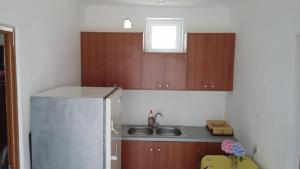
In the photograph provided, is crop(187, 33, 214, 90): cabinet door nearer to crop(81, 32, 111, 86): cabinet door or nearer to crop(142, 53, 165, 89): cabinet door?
crop(142, 53, 165, 89): cabinet door

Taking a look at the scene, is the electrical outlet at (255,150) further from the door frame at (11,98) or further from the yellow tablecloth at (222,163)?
the door frame at (11,98)

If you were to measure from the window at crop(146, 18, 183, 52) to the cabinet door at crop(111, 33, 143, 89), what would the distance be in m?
0.37

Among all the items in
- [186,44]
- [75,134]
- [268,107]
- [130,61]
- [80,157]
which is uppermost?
[186,44]

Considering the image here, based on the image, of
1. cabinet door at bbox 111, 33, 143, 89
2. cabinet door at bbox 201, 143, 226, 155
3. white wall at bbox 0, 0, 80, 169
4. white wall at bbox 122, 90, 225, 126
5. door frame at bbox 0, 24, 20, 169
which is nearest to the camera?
door frame at bbox 0, 24, 20, 169

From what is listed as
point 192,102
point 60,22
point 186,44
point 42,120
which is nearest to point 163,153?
point 192,102

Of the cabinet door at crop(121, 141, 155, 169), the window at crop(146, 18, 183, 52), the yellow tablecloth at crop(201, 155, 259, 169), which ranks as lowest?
the cabinet door at crop(121, 141, 155, 169)

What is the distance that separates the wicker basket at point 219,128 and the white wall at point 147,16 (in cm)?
130

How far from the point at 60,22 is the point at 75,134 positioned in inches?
48.8

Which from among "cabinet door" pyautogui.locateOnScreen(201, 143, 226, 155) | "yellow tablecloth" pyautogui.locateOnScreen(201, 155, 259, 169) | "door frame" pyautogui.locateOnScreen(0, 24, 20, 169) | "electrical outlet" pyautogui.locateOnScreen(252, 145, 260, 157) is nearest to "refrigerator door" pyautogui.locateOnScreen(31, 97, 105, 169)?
"door frame" pyautogui.locateOnScreen(0, 24, 20, 169)

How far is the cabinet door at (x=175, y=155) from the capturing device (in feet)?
10.4

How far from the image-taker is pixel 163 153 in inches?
126

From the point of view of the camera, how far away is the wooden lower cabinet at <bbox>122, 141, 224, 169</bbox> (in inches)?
124

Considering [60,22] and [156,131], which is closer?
[60,22]

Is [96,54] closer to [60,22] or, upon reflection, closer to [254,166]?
[60,22]
